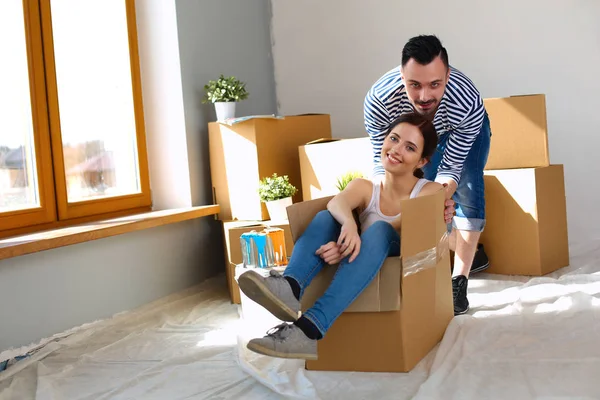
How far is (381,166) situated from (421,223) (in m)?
0.40

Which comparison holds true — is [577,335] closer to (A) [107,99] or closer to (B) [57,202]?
(B) [57,202]

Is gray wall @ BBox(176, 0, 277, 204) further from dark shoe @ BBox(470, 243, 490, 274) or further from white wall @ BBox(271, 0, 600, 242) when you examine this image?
dark shoe @ BBox(470, 243, 490, 274)

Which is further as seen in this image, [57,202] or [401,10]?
[401,10]

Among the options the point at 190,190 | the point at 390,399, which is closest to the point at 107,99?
the point at 190,190

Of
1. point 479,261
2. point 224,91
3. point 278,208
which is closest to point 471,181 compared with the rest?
point 479,261

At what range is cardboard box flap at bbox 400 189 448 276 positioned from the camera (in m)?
1.92

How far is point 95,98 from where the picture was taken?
3.05m

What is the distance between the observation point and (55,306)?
2.56 metres

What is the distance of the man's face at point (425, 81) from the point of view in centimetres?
219

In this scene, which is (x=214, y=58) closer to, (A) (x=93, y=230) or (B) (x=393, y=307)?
(A) (x=93, y=230)

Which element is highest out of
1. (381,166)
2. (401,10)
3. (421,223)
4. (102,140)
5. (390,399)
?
(401,10)

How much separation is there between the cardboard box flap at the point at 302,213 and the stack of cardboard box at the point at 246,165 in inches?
30.5

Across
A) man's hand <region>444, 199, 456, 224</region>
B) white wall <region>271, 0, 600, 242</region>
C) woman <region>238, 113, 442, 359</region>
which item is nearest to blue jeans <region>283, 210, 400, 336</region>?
woman <region>238, 113, 442, 359</region>

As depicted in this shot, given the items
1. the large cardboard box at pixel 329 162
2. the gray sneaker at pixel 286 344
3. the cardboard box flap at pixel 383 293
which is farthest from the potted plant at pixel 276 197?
the gray sneaker at pixel 286 344
